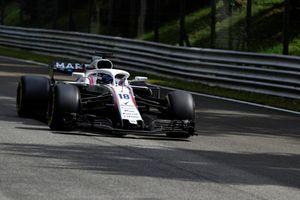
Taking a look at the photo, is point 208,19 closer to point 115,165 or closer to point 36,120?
point 36,120

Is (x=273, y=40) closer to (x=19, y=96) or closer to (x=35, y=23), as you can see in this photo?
(x=19, y=96)

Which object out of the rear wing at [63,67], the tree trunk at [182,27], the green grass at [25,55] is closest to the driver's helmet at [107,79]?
the rear wing at [63,67]

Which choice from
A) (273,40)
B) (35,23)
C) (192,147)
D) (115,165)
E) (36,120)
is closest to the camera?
(115,165)

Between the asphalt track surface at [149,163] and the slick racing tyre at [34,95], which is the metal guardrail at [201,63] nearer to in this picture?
the asphalt track surface at [149,163]

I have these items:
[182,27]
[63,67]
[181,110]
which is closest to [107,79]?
[181,110]

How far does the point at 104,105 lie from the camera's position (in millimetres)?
11922

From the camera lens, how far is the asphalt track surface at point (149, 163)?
7766mm

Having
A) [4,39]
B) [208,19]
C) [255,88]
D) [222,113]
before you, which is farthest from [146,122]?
[4,39]

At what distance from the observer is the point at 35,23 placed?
4900 cm

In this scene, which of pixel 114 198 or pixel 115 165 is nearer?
pixel 114 198

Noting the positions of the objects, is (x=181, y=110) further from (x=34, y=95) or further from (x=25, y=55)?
(x=25, y=55)

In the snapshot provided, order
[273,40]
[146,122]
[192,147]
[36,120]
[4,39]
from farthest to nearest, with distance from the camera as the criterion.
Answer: [4,39] → [273,40] → [36,120] → [146,122] → [192,147]

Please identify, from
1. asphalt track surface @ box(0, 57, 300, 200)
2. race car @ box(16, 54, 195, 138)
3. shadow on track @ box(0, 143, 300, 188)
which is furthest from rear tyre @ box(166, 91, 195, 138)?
shadow on track @ box(0, 143, 300, 188)

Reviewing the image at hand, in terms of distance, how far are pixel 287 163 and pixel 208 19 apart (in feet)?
76.0
